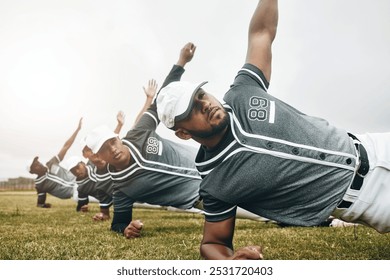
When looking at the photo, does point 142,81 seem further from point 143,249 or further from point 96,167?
point 143,249

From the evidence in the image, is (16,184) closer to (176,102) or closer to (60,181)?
(60,181)

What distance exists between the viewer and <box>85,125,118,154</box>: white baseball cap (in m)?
2.23

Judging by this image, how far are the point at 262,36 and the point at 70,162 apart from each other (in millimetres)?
1508

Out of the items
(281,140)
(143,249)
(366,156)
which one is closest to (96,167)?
(143,249)

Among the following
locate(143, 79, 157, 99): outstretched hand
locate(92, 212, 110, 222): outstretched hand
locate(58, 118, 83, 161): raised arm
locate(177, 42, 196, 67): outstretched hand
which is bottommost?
locate(92, 212, 110, 222): outstretched hand

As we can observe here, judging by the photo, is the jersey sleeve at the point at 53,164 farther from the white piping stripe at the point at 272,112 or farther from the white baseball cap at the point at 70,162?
the white piping stripe at the point at 272,112

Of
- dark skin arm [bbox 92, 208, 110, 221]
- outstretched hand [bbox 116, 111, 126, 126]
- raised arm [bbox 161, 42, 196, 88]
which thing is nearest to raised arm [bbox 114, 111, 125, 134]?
outstretched hand [bbox 116, 111, 126, 126]

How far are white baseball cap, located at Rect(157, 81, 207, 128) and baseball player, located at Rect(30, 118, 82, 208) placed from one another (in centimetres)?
99

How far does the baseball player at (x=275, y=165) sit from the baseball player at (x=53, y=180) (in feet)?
3.74

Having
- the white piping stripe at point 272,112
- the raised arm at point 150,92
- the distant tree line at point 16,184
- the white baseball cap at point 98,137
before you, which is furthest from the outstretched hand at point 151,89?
the distant tree line at point 16,184

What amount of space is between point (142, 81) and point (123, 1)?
0.41 meters

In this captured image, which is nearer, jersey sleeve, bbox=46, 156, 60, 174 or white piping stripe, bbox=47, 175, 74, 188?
jersey sleeve, bbox=46, 156, 60, 174

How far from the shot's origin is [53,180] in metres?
2.87

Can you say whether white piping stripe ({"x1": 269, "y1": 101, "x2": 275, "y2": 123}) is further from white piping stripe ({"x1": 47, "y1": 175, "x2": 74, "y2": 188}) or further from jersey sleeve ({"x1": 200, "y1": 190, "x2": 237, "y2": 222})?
white piping stripe ({"x1": 47, "y1": 175, "x2": 74, "y2": 188})
